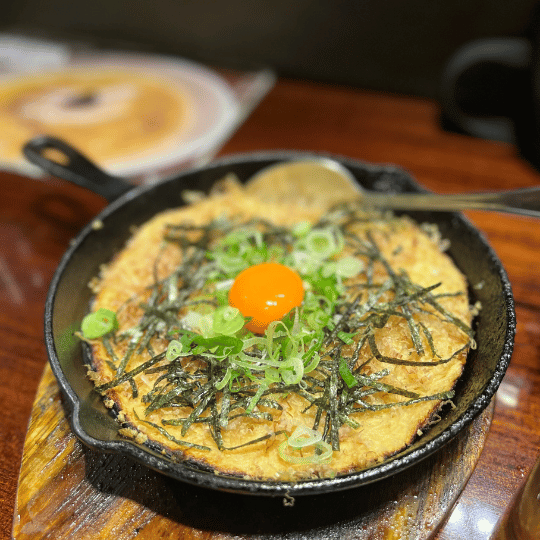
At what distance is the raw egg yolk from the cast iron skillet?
0.54m

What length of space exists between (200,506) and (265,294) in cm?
71

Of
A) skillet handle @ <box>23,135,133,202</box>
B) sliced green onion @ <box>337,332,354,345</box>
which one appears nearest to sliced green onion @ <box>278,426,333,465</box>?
sliced green onion @ <box>337,332,354,345</box>

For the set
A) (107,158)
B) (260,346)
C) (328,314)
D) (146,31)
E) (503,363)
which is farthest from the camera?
(146,31)

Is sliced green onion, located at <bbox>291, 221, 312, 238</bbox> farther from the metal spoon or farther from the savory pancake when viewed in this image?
the metal spoon

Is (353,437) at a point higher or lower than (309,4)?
lower

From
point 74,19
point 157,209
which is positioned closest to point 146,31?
point 74,19

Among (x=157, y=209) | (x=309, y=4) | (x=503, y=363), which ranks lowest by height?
(x=157, y=209)

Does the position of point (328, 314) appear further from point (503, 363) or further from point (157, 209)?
point (157, 209)

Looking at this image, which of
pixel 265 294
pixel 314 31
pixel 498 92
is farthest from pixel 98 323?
pixel 314 31

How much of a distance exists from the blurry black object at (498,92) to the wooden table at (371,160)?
11cm

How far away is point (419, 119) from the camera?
12.1ft

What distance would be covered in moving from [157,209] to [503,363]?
1.68 m

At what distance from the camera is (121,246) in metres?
2.21

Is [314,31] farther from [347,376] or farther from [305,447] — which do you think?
[305,447]
